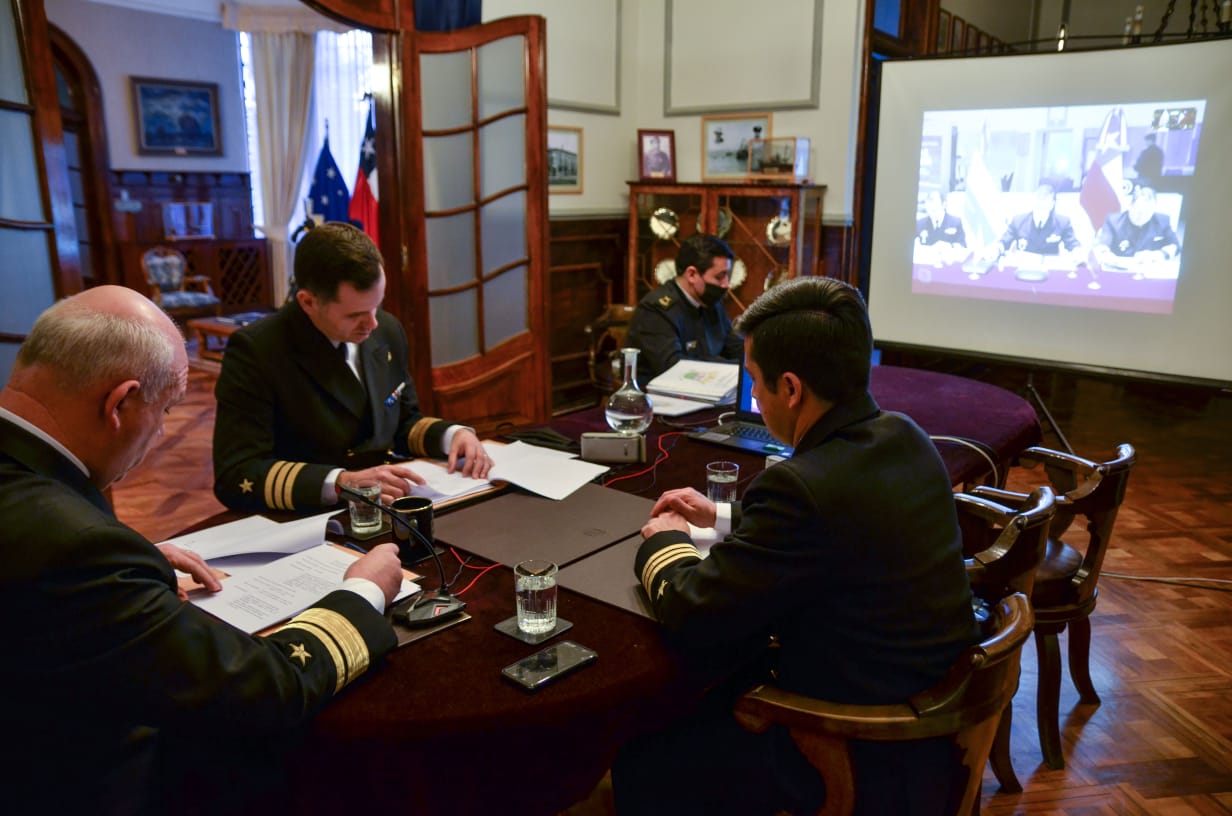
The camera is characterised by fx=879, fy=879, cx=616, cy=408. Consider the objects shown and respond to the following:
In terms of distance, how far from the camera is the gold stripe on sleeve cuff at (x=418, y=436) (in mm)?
2240

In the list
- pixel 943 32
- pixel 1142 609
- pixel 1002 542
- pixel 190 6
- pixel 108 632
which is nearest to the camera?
pixel 108 632

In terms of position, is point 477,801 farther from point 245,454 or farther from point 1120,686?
point 1120,686

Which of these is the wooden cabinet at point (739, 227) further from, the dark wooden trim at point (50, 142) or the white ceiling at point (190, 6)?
the white ceiling at point (190, 6)

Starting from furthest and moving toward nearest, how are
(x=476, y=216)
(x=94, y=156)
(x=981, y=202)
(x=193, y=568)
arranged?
(x=94, y=156), (x=981, y=202), (x=476, y=216), (x=193, y=568)

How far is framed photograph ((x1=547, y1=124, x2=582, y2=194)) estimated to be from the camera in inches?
198

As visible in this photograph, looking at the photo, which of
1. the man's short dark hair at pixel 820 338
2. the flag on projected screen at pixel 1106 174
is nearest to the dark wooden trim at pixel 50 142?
the man's short dark hair at pixel 820 338

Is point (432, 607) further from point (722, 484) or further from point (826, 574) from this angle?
point (722, 484)

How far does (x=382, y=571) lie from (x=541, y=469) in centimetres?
71

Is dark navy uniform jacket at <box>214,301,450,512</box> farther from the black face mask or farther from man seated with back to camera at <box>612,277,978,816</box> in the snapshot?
the black face mask

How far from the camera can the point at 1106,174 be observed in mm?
4191

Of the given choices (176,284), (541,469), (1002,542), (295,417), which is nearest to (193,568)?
(295,417)

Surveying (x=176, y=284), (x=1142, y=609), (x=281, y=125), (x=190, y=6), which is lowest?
(x=1142, y=609)

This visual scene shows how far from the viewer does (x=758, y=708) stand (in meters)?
1.26

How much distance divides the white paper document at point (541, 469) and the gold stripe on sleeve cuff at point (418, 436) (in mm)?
156
